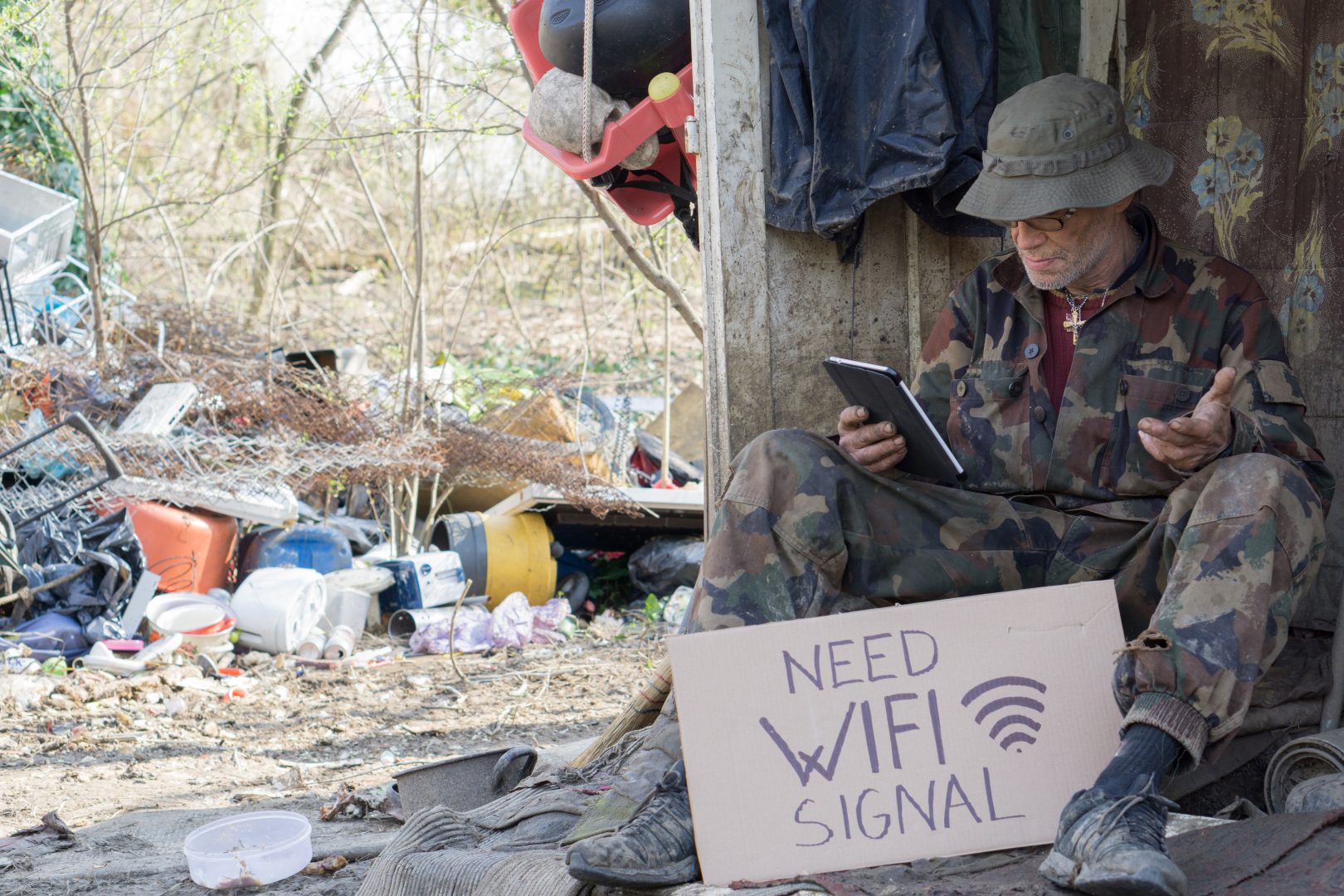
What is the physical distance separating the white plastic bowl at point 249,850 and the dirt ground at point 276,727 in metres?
0.22

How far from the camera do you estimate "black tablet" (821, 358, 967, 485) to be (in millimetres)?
2572

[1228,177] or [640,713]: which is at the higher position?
[1228,177]

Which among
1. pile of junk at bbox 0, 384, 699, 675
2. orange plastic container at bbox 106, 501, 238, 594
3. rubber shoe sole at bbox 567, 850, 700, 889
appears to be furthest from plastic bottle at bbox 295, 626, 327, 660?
rubber shoe sole at bbox 567, 850, 700, 889

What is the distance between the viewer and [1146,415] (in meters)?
2.74

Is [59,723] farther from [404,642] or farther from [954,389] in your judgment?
[954,389]

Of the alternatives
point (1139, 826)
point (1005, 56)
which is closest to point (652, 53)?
point (1005, 56)

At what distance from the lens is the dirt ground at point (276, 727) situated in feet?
13.2

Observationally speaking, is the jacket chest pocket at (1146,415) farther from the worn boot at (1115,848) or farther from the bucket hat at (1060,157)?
the worn boot at (1115,848)

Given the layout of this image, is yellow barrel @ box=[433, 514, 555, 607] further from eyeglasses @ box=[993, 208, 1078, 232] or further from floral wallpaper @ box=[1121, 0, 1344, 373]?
eyeglasses @ box=[993, 208, 1078, 232]

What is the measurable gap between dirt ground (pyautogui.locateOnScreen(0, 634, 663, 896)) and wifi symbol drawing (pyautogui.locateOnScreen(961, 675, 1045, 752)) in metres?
1.77

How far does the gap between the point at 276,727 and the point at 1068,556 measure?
128 inches

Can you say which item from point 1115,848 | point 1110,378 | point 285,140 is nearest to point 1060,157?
point 1110,378

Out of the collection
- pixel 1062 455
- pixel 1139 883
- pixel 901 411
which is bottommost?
pixel 1139 883

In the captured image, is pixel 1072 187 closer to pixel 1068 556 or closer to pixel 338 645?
pixel 1068 556
